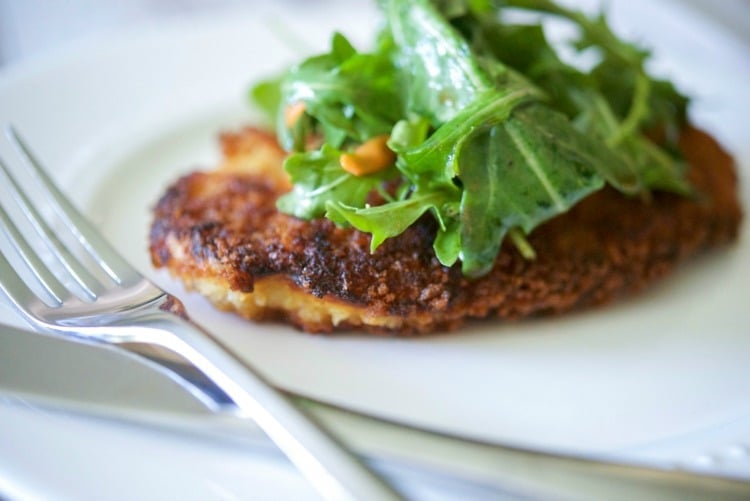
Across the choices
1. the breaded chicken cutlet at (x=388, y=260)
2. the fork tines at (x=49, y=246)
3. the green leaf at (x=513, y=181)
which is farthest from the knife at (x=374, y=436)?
the green leaf at (x=513, y=181)

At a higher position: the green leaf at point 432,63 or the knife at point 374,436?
the green leaf at point 432,63

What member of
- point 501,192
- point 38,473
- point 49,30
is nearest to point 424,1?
point 501,192

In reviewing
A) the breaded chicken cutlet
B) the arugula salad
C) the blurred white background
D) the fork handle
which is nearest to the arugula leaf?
the arugula salad

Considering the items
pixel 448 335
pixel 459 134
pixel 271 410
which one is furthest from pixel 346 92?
pixel 271 410

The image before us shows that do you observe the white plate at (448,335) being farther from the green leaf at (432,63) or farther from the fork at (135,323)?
the green leaf at (432,63)

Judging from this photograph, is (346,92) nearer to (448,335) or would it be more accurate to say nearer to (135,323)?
(448,335)

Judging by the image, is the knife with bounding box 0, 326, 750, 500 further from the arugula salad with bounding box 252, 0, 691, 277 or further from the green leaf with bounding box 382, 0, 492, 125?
the green leaf with bounding box 382, 0, 492, 125
